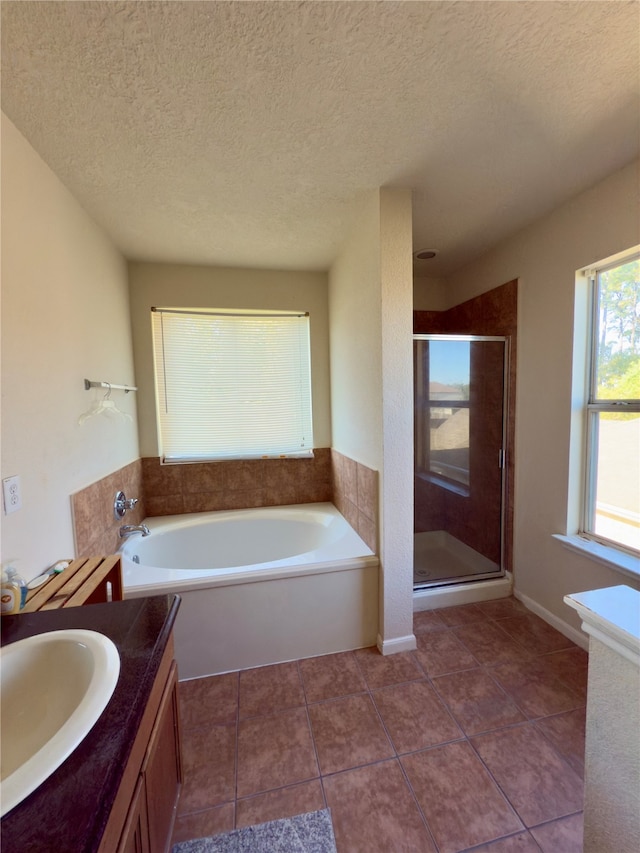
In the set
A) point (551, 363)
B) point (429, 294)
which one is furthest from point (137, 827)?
point (429, 294)

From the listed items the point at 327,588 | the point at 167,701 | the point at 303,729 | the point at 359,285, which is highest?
the point at 359,285

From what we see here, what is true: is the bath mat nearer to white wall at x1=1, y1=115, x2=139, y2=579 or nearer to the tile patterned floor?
the tile patterned floor

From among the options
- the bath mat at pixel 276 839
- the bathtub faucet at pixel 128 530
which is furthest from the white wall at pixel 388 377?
the bathtub faucet at pixel 128 530

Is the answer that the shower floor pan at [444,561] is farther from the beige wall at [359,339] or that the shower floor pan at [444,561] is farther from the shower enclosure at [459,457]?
the beige wall at [359,339]

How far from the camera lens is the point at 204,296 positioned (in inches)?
104

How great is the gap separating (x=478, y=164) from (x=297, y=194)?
88 cm

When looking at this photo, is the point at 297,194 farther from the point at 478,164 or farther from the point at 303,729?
the point at 303,729

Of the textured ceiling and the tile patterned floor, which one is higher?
the textured ceiling

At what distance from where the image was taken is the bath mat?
41.0 inches

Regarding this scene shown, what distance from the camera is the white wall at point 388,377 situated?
171 centimetres

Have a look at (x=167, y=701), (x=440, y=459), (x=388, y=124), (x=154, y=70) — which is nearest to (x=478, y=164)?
(x=388, y=124)

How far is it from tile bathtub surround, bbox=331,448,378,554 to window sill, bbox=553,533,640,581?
3.61 ft

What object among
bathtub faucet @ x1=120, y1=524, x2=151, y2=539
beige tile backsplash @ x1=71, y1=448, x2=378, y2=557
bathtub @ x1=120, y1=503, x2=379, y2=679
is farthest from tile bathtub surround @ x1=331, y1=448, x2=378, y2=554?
bathtub faucet @ x1=120, y1=524, x2=151, y2=539

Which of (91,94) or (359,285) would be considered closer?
(91,94)
